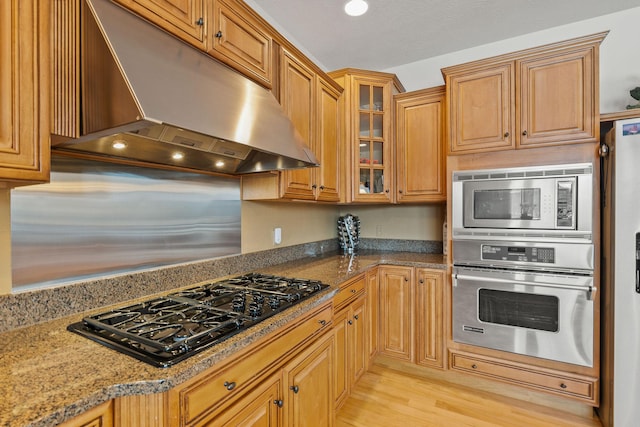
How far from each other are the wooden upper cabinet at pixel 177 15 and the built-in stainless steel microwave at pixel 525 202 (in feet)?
6.37

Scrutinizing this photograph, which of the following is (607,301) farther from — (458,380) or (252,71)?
(252,71)

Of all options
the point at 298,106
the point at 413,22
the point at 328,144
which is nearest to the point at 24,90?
the point at 298,106

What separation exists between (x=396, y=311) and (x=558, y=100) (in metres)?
1.90

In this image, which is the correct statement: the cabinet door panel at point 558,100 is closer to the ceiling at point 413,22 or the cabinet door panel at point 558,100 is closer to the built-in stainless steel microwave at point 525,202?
the built-in stainless steel microwave at point 525,202

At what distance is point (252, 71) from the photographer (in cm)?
159

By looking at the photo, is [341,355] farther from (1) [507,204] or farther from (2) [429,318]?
(1) [507,204]

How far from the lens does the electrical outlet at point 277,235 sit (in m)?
2.34

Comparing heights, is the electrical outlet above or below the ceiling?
below

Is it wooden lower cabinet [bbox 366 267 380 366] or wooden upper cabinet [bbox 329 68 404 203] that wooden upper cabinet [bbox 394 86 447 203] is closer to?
wooden upper cabinet [bbox 329 68 404 203]

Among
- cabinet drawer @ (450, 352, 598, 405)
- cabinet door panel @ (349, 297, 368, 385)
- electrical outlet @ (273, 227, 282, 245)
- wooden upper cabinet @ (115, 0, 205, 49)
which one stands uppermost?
wooden upper cabinet @ (115, 0, 205, 49)

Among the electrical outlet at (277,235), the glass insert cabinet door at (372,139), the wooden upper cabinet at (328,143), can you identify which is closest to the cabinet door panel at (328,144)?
the wooden upper cabinet at (328,143)

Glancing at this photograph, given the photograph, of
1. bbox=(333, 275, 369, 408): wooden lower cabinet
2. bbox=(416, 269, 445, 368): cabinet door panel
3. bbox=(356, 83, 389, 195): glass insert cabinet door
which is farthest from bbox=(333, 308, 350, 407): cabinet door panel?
bbox=(356, 83, 389, 195): glass insert cabinet door

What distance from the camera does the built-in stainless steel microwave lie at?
76.9 inches

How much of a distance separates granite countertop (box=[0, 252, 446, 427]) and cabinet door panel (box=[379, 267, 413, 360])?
1509 millimetres
